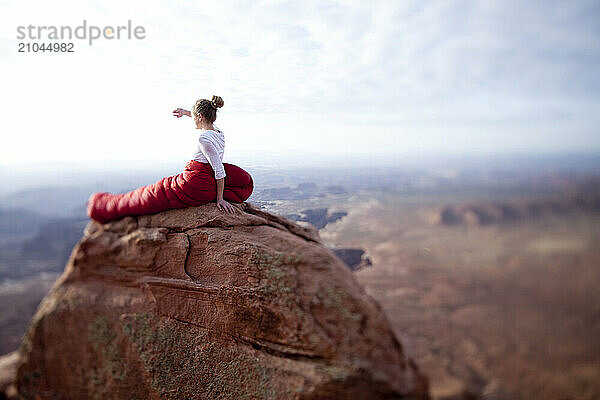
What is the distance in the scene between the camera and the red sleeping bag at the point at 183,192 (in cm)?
343

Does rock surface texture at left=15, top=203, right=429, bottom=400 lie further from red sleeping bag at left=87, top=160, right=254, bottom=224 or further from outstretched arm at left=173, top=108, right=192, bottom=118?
outstretched arm at left=173, top=108, right=192, bottom=118

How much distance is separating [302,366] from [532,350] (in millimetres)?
2574

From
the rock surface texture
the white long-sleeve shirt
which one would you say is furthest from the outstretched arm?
the rock surface texture

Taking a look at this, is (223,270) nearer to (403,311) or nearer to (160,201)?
(160,201)

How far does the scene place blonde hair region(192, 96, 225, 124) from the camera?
3.29 metres

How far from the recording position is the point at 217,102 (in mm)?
3312

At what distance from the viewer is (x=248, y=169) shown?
3828 mm

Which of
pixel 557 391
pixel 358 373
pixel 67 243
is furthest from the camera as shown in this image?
pixel 67 243

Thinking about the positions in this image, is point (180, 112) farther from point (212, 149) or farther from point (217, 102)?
point (212, 149)

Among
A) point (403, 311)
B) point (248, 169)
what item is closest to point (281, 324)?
point (248, 169)

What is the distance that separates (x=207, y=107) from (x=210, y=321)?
89.8 inches

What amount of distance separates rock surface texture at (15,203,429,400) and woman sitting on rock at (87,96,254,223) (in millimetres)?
128

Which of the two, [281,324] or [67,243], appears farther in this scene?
[67,243]

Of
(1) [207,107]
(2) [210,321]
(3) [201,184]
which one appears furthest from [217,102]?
(2) [210,321]
